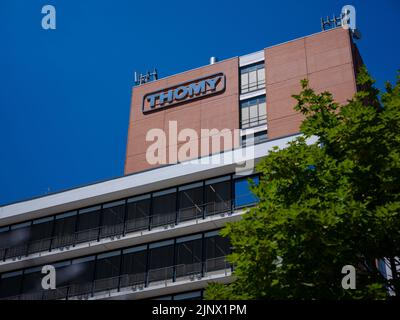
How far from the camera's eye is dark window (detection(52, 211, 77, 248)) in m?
40.1

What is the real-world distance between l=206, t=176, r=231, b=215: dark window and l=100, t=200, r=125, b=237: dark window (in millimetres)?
5614

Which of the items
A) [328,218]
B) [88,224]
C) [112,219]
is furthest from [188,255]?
[328,218]

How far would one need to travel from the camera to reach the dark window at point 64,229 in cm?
4006

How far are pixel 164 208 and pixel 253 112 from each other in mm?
18686

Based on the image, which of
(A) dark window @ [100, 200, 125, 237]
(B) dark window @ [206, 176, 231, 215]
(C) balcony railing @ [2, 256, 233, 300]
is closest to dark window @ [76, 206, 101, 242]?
(A) dark window @ [100, 200, 125, 237]

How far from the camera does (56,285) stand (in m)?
39.3

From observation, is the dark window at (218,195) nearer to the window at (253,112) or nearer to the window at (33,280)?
the window at (33,280)

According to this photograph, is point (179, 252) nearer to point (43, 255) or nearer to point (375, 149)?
point (43, 255)

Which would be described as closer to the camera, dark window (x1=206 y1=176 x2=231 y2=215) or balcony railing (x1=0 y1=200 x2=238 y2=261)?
dark window (x1=206 y1=176 x2=231 y2=215)

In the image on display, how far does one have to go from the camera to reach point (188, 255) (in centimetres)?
3631

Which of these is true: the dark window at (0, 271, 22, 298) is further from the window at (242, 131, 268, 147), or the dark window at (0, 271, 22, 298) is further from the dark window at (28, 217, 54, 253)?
the window at (242, 131, 268, 147)

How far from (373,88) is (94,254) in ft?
76.6
